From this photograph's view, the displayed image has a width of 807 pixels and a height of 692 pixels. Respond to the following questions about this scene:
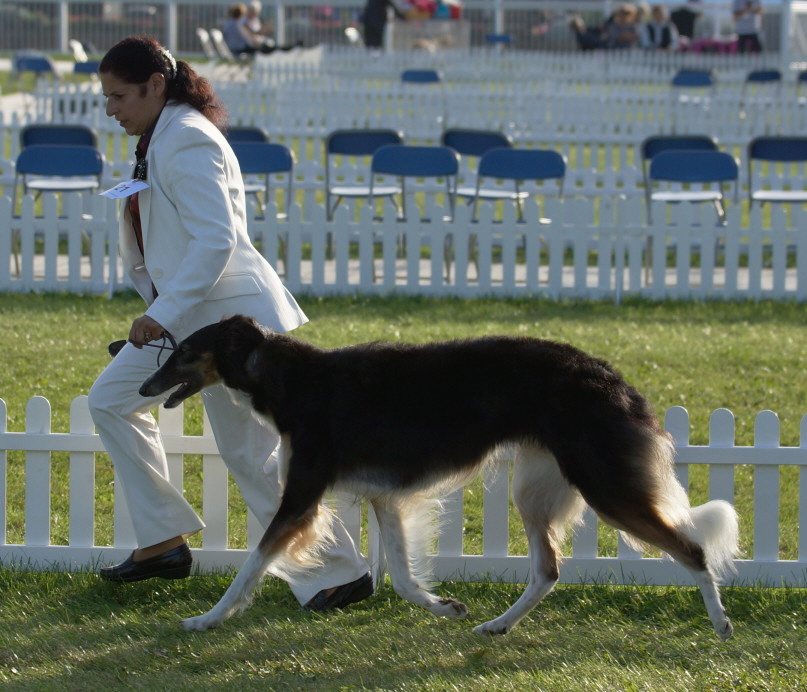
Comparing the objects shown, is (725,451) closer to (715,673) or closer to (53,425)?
(715,673)

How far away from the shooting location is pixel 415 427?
4.17 m

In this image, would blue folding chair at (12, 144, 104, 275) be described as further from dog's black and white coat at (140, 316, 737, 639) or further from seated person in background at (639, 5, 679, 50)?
seated person in background at (639, 5, 679, 50)

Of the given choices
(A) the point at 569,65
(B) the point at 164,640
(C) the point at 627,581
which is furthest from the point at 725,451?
(A) the point at 569,65

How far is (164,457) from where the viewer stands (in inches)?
185

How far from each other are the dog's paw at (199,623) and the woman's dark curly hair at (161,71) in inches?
67.5

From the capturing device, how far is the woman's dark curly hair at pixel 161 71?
4289mm

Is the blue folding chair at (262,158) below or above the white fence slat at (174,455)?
above

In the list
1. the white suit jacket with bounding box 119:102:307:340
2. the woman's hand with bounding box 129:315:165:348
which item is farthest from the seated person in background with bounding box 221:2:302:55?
the woman's hand with bounding box 129:315:165:348

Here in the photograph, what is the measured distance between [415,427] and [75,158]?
8.08m

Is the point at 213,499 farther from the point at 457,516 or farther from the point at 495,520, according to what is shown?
the point at 495,520

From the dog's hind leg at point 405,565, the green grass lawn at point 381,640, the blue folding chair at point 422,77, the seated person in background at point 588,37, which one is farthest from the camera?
the seated person in background at point 588,37

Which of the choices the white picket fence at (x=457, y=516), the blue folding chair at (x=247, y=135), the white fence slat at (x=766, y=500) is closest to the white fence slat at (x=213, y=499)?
the white picket fence at (x=457, y=516)

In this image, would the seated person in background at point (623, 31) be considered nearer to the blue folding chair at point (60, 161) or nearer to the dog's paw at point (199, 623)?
the blue folding chair at point (60, 161)

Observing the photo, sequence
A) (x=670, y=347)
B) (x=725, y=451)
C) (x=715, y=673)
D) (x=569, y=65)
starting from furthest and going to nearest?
1. (x=569, y=65)
2. (x=670, y=347)
3. (x=725, y=451)
4. (x=715, y=673)
